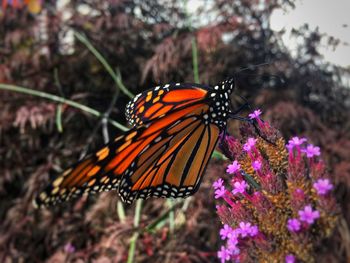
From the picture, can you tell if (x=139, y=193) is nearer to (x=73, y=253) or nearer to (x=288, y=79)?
(x=73, y=253)

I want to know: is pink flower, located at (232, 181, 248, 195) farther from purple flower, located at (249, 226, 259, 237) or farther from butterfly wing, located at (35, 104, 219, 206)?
butterfly wing, located at (35, 104, 219, 206)

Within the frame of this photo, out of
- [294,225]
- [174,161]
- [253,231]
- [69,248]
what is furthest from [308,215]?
[69,248]

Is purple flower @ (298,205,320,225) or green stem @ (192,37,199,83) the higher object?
green stem @ (192,37,199,83)

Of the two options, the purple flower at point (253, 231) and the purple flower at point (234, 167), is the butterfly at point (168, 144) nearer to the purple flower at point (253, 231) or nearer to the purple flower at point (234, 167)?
the purple flower at point (234, 167)

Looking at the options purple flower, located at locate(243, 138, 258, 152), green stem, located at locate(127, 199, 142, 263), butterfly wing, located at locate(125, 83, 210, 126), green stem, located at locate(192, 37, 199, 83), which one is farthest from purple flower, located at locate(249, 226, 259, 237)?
green stem, located at locate(192, 37, 199, 83)

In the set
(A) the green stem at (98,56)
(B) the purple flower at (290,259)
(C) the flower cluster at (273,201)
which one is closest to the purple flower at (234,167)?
(C) the flower cluster at (273,201)

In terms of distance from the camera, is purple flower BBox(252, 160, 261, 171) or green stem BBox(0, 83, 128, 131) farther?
green stem BBox(0, 83, 128, 131)
